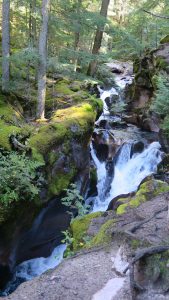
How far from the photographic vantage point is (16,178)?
8.38 metres

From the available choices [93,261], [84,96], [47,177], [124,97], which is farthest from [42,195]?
[124,97]

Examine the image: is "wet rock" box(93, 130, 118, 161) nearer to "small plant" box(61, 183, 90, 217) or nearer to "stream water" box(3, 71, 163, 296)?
"stream water" box(3, 71, 163, 296)

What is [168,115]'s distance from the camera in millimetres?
11820

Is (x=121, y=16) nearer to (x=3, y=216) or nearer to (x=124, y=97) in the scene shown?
(x=124, y=97)

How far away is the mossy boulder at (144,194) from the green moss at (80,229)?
0.76 m

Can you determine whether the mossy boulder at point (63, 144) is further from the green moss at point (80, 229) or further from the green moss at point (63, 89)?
the green moss at point (63, 89)

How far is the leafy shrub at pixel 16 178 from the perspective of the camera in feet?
26.4

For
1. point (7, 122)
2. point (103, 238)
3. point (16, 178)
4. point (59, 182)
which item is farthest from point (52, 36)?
point (103, 238)

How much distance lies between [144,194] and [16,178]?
12.1ft

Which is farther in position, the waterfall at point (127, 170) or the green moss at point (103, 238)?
the waterfall at point (127, 170)

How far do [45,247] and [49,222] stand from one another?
80 centimetres

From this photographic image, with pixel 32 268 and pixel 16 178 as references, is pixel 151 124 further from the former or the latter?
pixel 16 178

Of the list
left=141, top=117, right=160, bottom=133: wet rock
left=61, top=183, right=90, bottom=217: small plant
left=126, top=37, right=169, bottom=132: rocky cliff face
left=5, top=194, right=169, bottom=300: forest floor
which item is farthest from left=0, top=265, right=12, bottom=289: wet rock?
left=141, top=117, right=160, bottom=133: wet rock

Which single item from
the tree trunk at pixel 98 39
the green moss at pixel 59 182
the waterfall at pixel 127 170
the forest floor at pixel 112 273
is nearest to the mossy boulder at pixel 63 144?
the green moss at pixel 59 182
